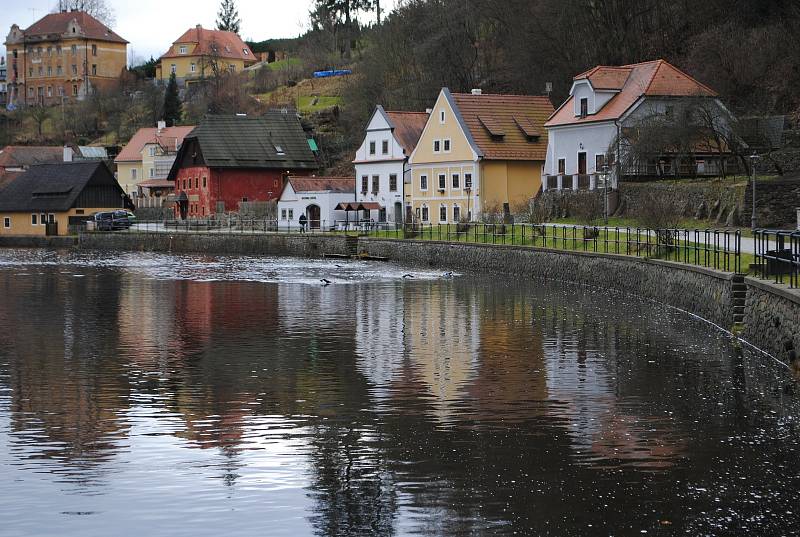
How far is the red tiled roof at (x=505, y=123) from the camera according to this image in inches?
2884

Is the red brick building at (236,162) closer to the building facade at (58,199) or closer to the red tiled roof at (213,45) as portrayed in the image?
the building facade at (58,199)

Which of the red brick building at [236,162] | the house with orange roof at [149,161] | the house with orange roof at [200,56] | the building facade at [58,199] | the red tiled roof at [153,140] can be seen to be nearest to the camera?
the red brick building at [236,162]

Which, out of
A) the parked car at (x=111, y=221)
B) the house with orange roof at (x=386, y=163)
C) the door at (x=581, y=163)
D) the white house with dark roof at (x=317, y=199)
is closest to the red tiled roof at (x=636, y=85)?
the door at (x=581, y=163)

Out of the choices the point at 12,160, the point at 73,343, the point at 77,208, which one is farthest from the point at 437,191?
the point at 12,160

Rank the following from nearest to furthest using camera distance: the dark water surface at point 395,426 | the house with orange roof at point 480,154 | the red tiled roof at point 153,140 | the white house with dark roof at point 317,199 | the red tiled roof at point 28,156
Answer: the dark water surface at point 395,426 → the house with orange roof at point 480,154 → the white house with dark roof at point 317,199 → the red tiled roof at point 153,140 → the red tiled roof at point 28,156

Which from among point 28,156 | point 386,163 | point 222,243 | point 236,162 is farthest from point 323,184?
point 28,156

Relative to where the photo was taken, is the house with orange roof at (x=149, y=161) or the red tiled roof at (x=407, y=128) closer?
the red tiled roof at (x=407, y=128)

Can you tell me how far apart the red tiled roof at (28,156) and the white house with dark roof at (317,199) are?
5352 centimetres

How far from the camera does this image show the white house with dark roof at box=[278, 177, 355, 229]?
84312 mm

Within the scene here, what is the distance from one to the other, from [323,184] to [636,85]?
28.0 metres

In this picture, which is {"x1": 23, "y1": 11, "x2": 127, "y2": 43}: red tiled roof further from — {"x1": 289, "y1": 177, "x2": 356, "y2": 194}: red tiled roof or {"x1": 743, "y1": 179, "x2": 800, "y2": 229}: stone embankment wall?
{"x1": 743, "y1": 179, "x2": 800, "y2": 229}: stone embankment wall

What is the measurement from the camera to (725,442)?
19.5m

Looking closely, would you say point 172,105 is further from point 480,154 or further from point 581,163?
point 581,163

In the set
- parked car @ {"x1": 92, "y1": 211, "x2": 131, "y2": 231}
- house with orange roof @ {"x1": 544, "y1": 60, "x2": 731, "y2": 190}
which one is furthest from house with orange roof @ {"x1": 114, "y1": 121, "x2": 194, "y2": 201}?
house with orange roof @ {"x1": 544, "y1": 60, "x2": 731, "y2": 190}
